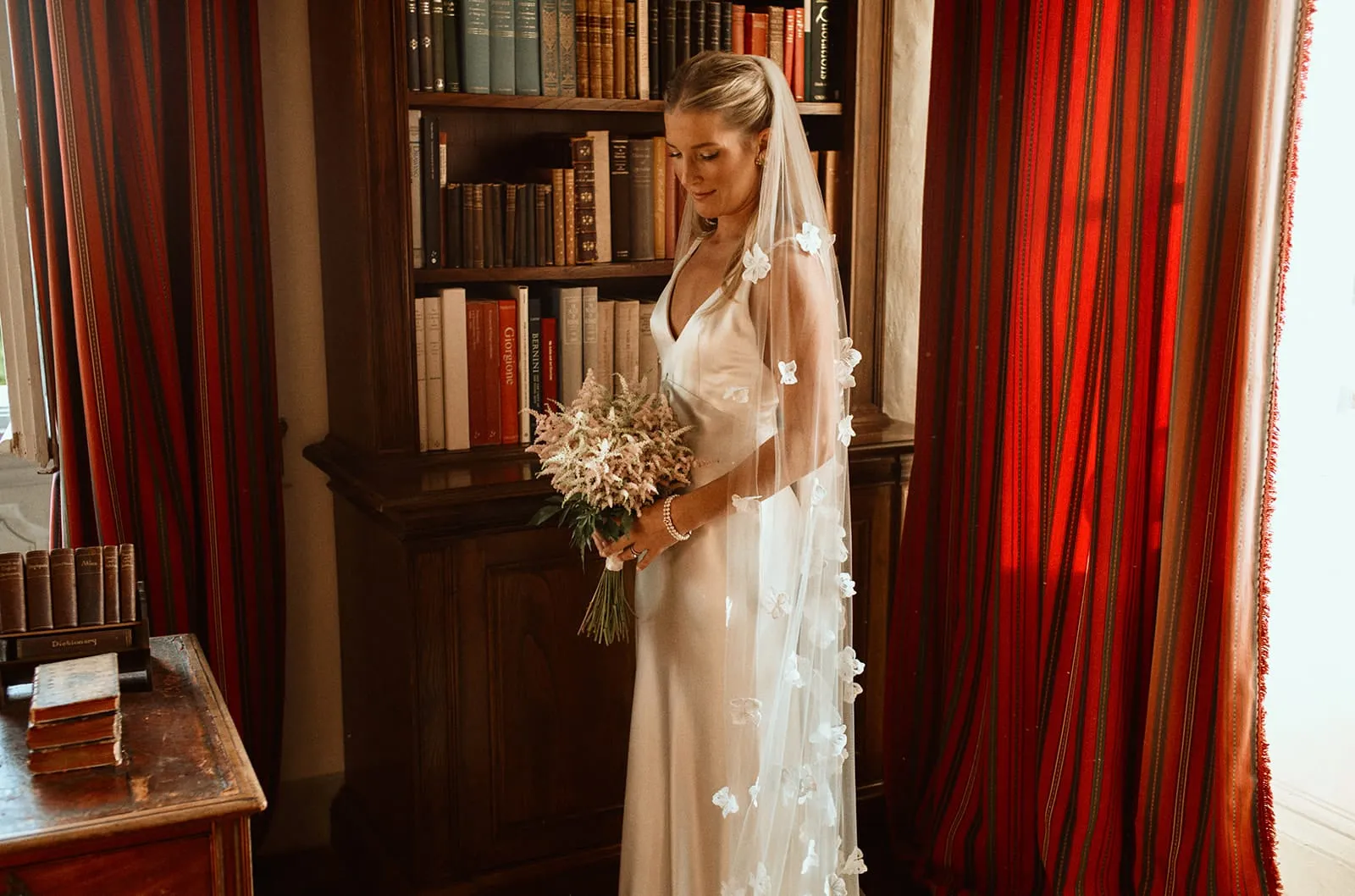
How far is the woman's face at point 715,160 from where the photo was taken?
192cm

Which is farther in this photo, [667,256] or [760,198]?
[667,256]

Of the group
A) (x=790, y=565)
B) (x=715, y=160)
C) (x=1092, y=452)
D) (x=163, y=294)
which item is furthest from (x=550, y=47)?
(x=1092, y=452)

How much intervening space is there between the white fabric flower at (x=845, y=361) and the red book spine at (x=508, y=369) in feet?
2.34

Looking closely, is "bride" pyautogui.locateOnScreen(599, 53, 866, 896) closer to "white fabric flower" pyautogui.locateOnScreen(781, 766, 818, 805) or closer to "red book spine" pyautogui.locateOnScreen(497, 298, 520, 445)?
"white fabric flower" pyautogui.locateOnScreen(781, 766, 818, 805)

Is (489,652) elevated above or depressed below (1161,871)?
above

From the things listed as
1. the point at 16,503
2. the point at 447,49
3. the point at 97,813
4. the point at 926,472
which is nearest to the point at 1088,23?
the point at 926,472

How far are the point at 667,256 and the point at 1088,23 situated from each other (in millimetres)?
896

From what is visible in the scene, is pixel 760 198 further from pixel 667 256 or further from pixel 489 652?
pixel 489 652

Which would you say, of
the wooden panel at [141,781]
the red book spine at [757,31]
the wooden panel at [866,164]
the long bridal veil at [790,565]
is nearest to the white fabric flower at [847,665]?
the long bridal veil at [790,565]

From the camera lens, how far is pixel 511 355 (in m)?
2.43

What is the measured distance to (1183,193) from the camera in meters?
1.98

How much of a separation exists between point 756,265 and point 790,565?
1.64 feet

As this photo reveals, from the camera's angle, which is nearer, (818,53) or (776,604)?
(776,604)

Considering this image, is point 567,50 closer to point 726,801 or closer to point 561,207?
point 561,207
